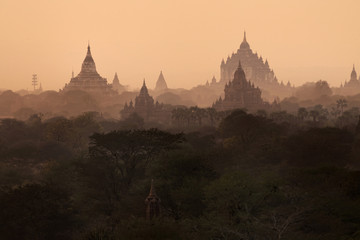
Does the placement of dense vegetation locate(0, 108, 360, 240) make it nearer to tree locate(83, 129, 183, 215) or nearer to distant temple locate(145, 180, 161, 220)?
tree locate(83, 129, 183, 215)

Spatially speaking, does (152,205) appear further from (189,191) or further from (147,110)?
(147,110)

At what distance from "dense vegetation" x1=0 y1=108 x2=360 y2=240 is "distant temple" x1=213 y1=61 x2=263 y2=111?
86692mm

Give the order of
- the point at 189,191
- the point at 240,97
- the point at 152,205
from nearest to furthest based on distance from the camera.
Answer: the point at 152,205, the point at 189,191, the point at 240,97

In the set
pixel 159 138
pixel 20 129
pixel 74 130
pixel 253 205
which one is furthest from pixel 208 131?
pixel 253 205

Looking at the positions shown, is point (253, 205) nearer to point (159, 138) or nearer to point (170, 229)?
point (170, 229)

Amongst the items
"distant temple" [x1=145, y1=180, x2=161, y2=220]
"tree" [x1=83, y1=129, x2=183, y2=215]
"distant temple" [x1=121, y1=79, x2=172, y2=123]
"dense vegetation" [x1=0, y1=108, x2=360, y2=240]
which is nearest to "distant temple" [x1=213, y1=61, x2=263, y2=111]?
"distant temple" [x1=121, y1=79, x2=172, y2=123]

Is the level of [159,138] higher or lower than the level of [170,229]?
higher

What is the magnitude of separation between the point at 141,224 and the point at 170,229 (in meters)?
2.36

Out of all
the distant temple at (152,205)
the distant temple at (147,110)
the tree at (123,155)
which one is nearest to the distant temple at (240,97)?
the distant temple at (147,110)

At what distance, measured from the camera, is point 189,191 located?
144 feet

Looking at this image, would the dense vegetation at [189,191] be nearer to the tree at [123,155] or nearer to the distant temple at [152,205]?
the tree at [123,155]

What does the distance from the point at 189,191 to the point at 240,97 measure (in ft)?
402

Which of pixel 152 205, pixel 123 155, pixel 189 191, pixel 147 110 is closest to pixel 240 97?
pixel 147 110

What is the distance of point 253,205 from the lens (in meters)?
41.0
